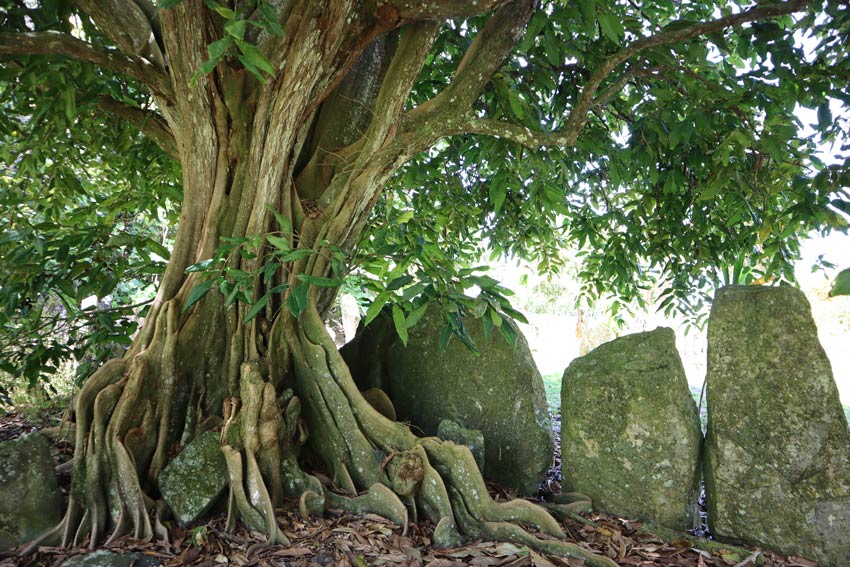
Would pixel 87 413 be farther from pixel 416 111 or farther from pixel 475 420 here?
pixel 416 111

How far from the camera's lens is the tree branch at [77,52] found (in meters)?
2.45

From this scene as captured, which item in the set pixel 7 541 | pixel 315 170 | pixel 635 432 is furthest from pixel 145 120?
pixel 635 432

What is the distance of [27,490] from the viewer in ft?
8.23

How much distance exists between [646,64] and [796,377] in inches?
83.2

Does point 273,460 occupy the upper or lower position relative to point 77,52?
lower

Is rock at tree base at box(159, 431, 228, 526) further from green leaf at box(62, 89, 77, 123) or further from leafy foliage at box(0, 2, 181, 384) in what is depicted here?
green leaf at box(62, 89, 77, 123)

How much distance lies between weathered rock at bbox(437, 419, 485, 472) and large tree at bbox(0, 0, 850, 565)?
0.19 m

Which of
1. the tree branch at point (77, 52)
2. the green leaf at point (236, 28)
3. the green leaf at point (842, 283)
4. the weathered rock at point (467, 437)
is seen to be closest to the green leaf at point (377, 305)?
the weathered rock at point (467, 437)

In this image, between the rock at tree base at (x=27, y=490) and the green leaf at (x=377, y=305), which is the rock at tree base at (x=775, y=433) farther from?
the rock at tree base at (x=27, y=490)

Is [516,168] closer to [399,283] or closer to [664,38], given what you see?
[664,38]

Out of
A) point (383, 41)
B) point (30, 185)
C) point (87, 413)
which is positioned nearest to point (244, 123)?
point (383, 41)

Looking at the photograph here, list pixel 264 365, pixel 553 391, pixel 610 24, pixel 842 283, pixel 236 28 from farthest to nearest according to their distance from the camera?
pixel 553 391, pixel 264 365, pixel 610 24, pixel 236 28, pixel 842 283

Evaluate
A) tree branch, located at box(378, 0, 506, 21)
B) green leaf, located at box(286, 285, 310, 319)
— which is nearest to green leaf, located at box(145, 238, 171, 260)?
green leaf, located at box(286, 285, 310, 319)

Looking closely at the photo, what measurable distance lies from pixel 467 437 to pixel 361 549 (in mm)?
881
